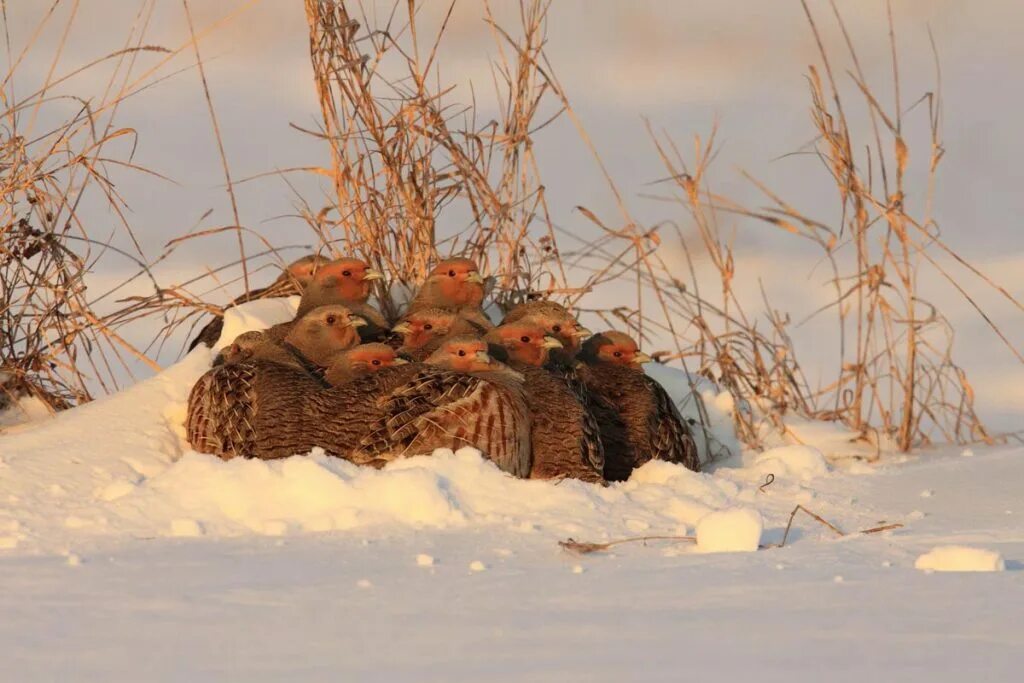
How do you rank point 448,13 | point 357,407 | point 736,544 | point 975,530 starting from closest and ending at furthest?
point 736,544
point 975,530
point 357,407
point 448,13

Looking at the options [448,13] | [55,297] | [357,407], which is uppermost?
[448,13]

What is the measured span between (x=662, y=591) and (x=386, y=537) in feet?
3.40

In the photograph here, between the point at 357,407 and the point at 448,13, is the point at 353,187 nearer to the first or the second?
the point at 448,13

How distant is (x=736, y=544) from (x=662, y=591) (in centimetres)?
57

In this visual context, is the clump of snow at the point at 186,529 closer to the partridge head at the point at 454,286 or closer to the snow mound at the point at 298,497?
the snow mound at the point at 298,497

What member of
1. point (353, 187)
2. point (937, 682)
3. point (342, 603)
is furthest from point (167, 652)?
point (353, 187)

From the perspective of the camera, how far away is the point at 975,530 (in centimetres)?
492

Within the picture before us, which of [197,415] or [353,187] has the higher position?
[353,187]

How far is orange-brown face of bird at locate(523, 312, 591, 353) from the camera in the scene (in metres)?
6.52

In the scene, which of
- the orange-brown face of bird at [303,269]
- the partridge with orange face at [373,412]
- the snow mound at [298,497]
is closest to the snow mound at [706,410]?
the snow mound at [298,497]

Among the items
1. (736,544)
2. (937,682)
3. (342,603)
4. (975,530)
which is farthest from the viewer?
(975,530)

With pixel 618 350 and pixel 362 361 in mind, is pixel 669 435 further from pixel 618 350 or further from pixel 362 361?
pixel 362 361

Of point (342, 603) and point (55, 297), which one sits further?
point (55, 297)

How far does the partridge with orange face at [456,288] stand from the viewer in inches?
263
